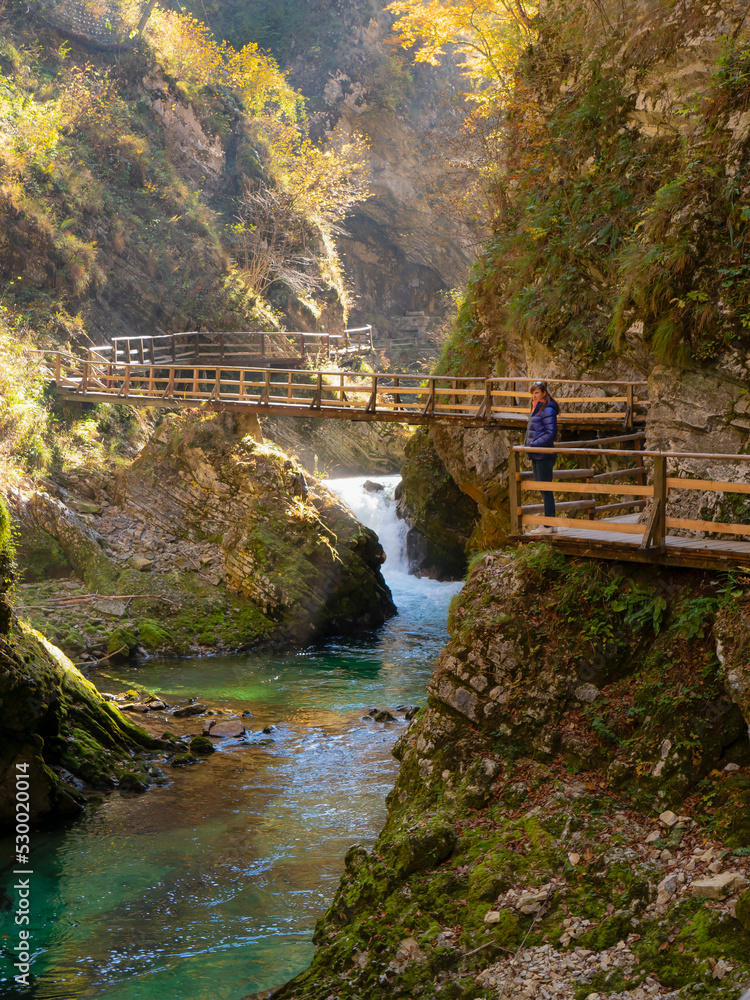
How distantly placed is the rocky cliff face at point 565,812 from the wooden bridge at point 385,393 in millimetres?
5573

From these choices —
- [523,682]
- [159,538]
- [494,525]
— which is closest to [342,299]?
[159,538]

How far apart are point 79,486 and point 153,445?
2.29 metres

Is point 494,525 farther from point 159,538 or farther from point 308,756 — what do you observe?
point 159,538

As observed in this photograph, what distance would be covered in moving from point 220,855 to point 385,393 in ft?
42.7

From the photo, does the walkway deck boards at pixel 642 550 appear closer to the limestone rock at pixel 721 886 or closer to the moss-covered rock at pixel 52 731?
the limestone rock at pixel 721 886

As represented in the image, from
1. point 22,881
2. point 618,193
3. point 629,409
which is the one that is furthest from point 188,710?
point 618,193

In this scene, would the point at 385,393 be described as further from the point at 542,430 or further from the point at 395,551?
the point at 542,430

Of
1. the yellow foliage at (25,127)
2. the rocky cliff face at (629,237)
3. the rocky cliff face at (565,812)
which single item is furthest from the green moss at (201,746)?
the yellow foliage at (25,127)

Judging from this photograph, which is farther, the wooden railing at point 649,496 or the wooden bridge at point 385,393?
the wooden bridge at point 385,393

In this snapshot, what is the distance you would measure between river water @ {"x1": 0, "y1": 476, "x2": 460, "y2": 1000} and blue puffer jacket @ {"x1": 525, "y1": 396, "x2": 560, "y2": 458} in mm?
5280

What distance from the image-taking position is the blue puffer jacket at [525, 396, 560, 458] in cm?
903

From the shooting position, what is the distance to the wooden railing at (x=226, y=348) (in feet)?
89.4

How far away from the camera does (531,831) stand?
6852mm

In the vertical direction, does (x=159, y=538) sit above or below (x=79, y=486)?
below
